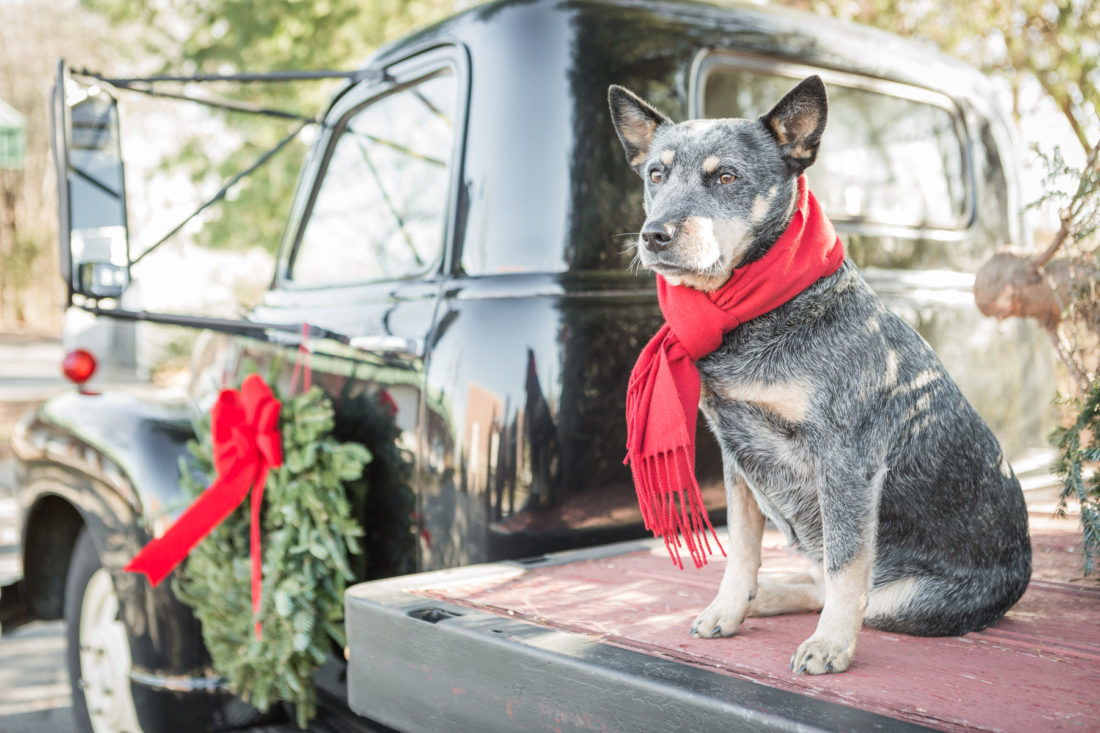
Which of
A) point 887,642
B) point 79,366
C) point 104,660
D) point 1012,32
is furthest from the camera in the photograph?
point 1012,32

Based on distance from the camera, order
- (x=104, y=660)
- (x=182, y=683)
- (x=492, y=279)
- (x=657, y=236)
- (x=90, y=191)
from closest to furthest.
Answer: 1. (x=657, y=236)
2. (x=492, y=279)
3. (x=90, y=191)
4. (x=182, y=683)
5. (x=104, y=660)

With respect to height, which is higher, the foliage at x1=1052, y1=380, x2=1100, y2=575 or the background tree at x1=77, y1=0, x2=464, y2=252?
the background tree at x1=77, y1=0, x2=464, y2=252

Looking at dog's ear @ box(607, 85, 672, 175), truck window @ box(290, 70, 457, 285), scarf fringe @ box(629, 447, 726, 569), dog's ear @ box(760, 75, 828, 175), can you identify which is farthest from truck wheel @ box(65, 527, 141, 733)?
dog's ear @ box(760, 75, 828, 175)

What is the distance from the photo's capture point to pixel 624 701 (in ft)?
4.73

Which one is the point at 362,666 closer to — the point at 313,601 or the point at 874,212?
the point at 313,601

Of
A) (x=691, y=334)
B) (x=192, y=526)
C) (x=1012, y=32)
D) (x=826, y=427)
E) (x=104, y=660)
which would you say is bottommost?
(x=104, y=660)

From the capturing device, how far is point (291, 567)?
258 cm

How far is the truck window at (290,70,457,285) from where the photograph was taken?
2.86m

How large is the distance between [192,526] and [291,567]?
304 mm

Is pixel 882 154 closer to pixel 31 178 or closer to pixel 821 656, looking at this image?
pixel 821 656

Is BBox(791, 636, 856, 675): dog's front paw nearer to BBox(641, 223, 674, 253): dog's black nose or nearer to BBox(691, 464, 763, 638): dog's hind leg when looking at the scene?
BBox(691, 464, 763, 638): dog's hind leg

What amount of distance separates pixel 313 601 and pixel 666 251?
61.7 inches

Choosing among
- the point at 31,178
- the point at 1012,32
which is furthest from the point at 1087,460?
the point at 31,178

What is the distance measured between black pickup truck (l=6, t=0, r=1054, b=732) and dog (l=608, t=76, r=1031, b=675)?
0.48 m
